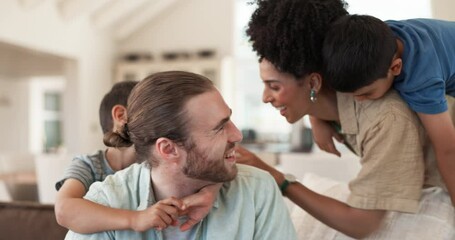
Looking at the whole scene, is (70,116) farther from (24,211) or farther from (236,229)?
(236,229)

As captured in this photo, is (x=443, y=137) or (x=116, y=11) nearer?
(x=443, y=137)

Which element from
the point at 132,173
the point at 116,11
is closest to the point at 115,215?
the point at 132,173

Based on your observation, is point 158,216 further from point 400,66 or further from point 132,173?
point 400,66

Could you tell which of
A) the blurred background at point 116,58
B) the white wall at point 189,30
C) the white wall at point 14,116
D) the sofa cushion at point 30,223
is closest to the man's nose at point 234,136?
the sofa cushion at point 30,223

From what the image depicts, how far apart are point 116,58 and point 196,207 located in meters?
7.75

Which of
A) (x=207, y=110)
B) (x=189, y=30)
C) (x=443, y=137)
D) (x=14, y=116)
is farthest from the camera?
(x=14, y=116)

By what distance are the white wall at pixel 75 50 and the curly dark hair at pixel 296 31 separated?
500 cm

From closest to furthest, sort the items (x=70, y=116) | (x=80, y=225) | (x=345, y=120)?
(x=80, y=225) < (x=345, y=120) < (x=70, y=116)

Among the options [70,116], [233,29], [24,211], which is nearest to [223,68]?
[233,29]

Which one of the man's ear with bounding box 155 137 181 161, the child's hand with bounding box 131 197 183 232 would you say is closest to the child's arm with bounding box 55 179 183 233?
the child's hand with bounding box 131 197 183 232

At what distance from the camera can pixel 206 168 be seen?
41.5 inches

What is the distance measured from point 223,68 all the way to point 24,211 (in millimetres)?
6175

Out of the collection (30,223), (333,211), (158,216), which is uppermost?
(158,216)

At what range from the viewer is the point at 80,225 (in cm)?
106
